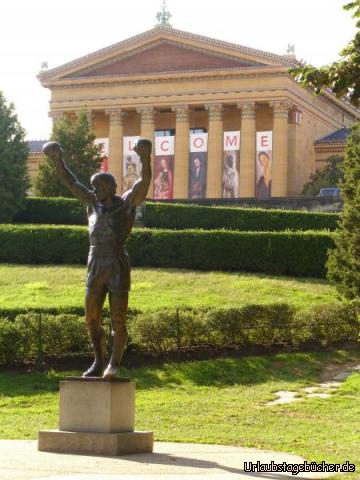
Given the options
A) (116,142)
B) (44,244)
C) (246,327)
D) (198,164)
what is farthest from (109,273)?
(116,142)

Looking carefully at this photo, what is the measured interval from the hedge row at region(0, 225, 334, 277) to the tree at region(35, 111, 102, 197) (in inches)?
689

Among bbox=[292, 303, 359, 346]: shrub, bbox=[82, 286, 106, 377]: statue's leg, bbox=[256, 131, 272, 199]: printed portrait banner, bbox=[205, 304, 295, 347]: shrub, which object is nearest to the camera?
bbox=[82, 286, 106, 377]: statue's leg

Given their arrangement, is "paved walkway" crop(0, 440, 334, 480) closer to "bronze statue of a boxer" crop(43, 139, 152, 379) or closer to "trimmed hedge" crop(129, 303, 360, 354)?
"bronze statue of a boxer" crop(43, 139, 152, 379)

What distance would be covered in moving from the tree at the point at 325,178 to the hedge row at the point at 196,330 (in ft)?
138

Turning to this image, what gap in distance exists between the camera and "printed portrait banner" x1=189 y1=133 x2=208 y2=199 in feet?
252

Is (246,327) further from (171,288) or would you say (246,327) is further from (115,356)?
(115,356)

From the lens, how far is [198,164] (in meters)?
78.6

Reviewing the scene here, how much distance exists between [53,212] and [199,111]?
3349 cm

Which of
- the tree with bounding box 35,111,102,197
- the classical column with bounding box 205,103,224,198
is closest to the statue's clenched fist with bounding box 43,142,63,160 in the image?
the tree with bounding box 35,111,102,197

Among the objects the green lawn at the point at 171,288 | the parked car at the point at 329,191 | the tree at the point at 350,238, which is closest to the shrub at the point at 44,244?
the green lawn at the point at 171,288

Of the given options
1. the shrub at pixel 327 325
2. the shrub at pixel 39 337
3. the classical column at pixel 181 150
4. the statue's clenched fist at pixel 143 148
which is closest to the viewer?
the statue's clenched fist at pixel 143 148

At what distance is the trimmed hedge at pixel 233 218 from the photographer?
151ft

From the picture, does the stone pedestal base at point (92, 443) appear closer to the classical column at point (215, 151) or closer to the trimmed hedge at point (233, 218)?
the trimmed hedge at point (233, 218)

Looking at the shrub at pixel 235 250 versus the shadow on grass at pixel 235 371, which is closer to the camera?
the shadow on grass at pixel 235 371
